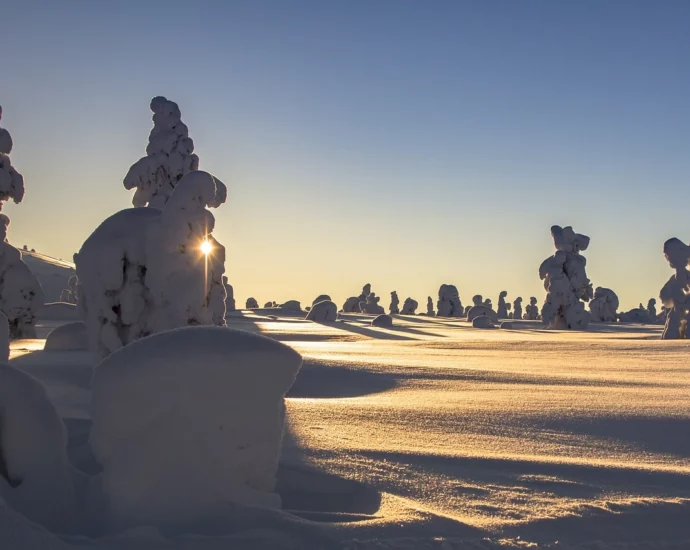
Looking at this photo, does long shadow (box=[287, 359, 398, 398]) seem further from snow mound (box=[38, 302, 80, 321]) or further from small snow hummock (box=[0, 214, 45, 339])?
snow mound (box=[38, 302, 80, 321])

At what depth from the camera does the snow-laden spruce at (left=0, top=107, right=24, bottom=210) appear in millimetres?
15297

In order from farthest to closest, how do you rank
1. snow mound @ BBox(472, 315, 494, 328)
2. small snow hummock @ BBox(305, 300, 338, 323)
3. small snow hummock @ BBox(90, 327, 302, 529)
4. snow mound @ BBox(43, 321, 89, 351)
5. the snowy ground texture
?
small snow hummock @ BBox(305, 300, 338, 323) < snow mound @ BBox(472, 315, 494, 328) < snow mound @ BBox(43, 321, 89, 351) < small snow hummock @ BBox(90, 327, 302, 529) < the snowy ground texture

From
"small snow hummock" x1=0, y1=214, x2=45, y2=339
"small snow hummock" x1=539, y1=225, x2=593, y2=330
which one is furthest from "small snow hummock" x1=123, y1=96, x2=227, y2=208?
"small snow hummock" x1=539, y1=225, x2=593, y2=330

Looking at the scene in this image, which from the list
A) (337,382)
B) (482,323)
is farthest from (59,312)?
(337,382)

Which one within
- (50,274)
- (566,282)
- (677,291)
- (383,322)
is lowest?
(383,322)

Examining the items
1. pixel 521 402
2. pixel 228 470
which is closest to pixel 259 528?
pixel 228 470

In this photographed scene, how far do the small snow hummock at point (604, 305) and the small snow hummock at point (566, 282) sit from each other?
1182cm

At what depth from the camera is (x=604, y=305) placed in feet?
119

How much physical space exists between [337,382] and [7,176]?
11.7m

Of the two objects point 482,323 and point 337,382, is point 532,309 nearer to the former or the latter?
point 482,323

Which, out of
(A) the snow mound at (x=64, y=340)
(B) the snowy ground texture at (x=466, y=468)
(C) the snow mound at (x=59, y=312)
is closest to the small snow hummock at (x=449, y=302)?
(C) the snow mound at (x=59, y=312)

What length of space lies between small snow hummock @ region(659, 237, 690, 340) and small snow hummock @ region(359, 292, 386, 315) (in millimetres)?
27115

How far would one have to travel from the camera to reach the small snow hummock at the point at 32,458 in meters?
2.78

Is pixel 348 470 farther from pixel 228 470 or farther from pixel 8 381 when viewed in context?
pixel 8 381
